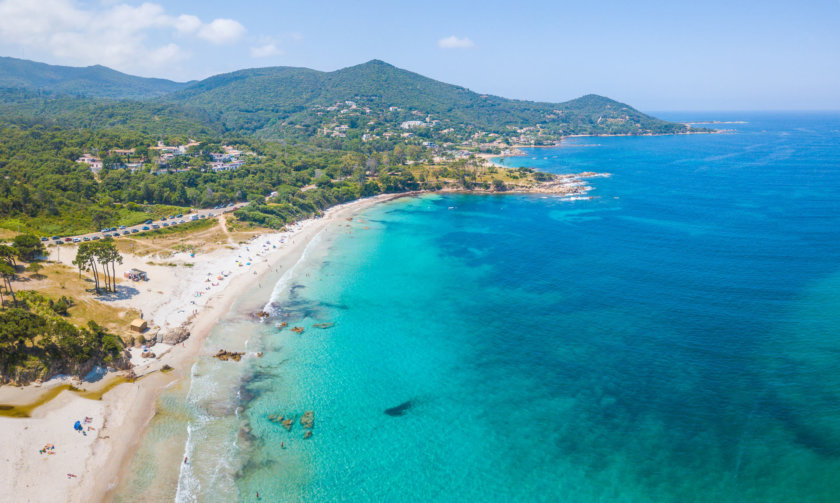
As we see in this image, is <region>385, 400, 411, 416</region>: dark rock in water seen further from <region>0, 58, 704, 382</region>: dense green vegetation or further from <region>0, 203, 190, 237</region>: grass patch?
<region>0, 203, 190, 237</region>: grass patch

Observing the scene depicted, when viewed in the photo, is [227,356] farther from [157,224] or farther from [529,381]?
[157,224]

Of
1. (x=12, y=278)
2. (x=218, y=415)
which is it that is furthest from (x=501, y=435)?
(x=12, y=278)

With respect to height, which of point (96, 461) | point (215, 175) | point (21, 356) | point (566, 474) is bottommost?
point (566, 474)

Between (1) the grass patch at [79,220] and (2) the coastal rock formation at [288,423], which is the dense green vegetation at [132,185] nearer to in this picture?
(1) the grass patch at [79,220]

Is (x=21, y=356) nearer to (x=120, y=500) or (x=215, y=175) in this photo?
(x=120, y=500)

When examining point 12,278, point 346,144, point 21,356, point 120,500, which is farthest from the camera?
point 346,144
